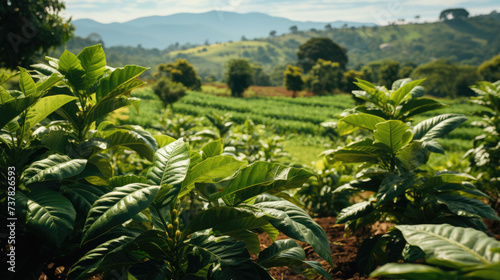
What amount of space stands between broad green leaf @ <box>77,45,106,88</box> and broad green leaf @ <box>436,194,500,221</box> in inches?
70.1

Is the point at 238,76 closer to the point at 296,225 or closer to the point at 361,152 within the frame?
the point at 361,152

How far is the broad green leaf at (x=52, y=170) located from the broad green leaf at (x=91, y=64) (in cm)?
40

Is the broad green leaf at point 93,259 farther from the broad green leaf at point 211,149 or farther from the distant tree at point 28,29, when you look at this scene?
the distant tree at point 28,29

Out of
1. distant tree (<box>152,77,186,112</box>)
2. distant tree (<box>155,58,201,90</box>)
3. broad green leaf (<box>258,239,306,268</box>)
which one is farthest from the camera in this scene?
distant tree (<box>155,58,201,90</box>)

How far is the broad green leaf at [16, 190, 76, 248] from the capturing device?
894 mm

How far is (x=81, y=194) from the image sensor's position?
110 cm

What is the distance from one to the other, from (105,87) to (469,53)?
11776 cm

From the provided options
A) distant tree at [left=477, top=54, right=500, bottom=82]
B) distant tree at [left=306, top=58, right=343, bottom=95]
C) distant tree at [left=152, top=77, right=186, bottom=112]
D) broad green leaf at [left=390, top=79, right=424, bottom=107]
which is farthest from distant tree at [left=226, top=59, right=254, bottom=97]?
broad green leaf at [left=390, top=79, right=424, bottom=107]

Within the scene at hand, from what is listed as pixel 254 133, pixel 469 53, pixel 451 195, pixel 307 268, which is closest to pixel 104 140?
pixel 307 268

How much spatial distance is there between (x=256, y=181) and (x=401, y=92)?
137cm

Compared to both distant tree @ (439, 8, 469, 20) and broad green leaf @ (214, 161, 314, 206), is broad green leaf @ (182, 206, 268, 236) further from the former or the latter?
distant tree @ (439, 8, 469, 20)

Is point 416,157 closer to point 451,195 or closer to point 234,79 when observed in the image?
point 451,195

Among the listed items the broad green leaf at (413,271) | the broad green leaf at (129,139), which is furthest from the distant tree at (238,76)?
the broad green leaf at (413,271)

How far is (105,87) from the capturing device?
1304 mm
